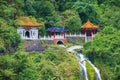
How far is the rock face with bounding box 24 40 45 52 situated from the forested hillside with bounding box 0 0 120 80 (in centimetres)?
194

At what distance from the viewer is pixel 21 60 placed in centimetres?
4094

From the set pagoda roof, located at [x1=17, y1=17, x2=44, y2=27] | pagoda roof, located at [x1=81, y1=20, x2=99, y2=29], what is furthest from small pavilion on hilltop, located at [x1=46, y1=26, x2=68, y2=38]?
pagoda roof, located at [x1=81, y1=20, x2=99, y2=29]

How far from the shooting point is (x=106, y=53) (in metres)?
49.2

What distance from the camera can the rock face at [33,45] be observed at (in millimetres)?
51750

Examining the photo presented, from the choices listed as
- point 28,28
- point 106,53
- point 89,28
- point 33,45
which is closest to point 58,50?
point 106,53

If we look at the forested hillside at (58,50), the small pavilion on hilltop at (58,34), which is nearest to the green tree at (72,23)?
the forested hillside at (58,50)

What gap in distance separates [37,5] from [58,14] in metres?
3.12

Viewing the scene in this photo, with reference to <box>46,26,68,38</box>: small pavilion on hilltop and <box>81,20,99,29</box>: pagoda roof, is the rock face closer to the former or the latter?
<box>46,26,68,38</box>: small pavilion on hilltop

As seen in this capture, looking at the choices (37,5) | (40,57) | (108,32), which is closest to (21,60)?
(40,57)

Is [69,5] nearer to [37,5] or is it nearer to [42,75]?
[37,5]

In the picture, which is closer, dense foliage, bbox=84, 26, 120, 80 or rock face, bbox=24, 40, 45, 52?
dense foliage, bbox=84, 26, 120, 80

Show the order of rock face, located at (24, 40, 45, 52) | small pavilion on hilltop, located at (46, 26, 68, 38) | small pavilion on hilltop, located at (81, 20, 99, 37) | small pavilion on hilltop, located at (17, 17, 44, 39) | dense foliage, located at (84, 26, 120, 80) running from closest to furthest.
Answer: dense foliage, located at (84, 26, 120, 80), rock face, located at (24, 40, 45, 52), small pavilion on hilltop, located at (17, 17, 44, 39), small pavilion on hilltop, located at (46, 26, 68, 38), small pavilion on hilltop, located at (81, 20, 99, 37)

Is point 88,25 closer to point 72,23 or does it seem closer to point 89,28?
point 89,28

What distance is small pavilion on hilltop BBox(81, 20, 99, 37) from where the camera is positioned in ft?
190
